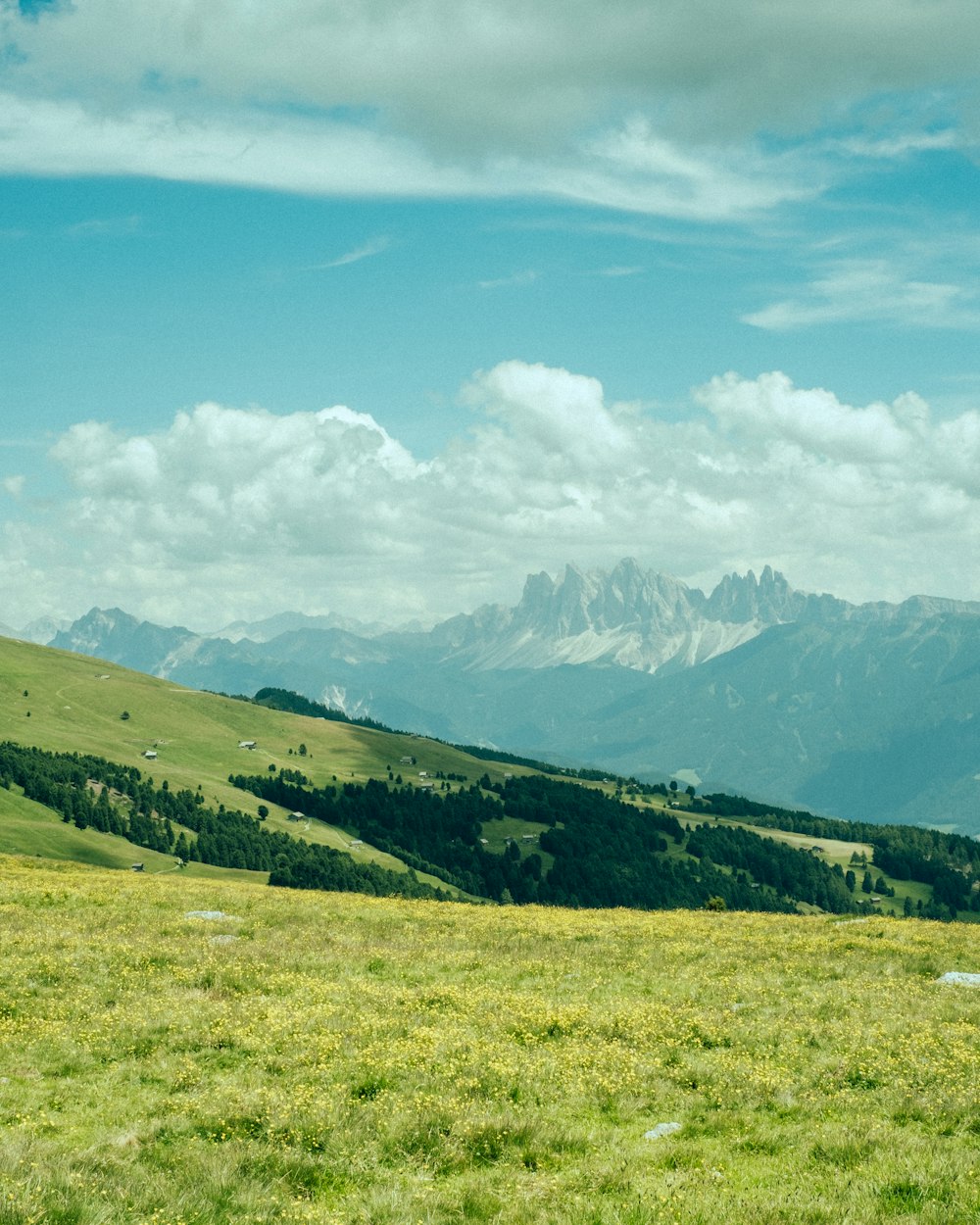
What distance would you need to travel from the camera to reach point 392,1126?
56.5 feet

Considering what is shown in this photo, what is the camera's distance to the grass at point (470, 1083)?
47.6 feet

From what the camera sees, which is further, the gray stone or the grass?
the gray stone

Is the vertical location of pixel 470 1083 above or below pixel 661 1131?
below

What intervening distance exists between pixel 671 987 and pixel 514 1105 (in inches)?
473

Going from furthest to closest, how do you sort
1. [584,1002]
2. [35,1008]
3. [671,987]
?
1. [671,987]
2. [584,1002]
3. [35,1008]

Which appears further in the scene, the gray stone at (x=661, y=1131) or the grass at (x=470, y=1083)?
the gray stone at (x=661, y=1131)

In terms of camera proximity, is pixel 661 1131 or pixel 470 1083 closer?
pixel 661 1131

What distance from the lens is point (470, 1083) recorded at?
19297mm

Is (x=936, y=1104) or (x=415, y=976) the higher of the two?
(x=936, y=1104)

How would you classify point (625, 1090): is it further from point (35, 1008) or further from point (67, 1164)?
point (35, 1008)

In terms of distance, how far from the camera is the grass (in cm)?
1451

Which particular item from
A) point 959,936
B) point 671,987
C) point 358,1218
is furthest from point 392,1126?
point 959,936

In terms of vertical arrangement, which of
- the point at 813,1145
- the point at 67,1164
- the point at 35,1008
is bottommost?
the point at 35,1008

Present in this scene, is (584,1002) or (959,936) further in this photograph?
(959,936)
